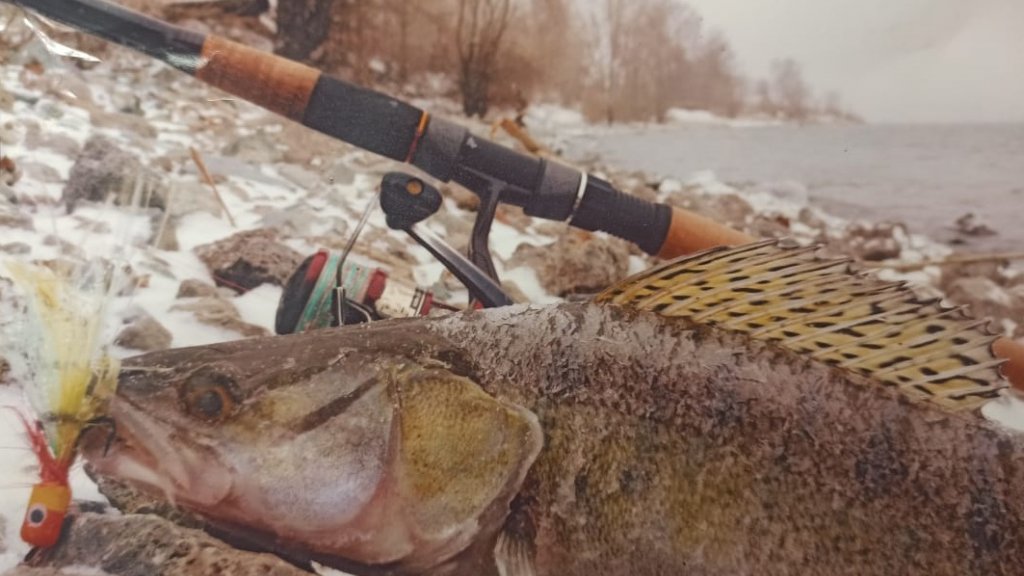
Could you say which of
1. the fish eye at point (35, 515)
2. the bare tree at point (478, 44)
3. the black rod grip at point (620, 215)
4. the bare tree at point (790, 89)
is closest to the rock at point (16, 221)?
the fish eye at point (35, 515)

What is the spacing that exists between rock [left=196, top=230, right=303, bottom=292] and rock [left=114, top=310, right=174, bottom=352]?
0.35 feet

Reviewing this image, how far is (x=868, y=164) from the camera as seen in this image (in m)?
1.11

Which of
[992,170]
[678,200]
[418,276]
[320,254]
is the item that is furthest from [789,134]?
[320,254]

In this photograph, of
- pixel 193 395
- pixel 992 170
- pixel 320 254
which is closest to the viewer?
pixel 193 395

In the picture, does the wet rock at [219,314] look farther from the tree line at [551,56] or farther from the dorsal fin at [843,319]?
the dorsal fin at [843,319]

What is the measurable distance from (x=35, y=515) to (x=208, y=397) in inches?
11.4

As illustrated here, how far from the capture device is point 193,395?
2.21 ft

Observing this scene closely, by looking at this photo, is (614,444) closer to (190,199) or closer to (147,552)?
(147,552)

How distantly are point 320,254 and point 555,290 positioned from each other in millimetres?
357

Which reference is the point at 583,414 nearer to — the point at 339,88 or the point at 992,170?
the point at 339,88

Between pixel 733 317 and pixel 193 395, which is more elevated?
pixel 733 317

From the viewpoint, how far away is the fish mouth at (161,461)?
0.66 m

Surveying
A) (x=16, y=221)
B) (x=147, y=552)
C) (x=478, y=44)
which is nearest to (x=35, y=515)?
(x=147, y=552)

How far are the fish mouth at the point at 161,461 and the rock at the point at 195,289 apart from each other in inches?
11.4
